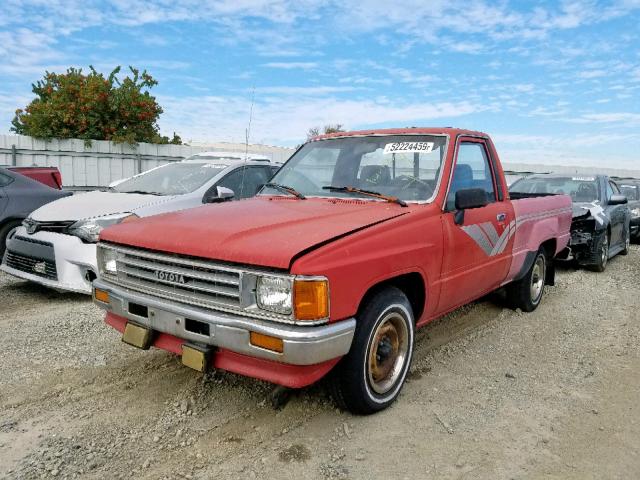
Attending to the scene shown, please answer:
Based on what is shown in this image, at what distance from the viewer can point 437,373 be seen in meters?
4.04

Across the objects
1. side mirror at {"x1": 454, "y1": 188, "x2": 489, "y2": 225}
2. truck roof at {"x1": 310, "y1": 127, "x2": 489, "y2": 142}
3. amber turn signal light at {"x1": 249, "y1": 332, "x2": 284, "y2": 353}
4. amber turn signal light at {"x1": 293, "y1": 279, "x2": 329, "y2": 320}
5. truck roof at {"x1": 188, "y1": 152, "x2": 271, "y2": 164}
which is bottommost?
amber turn signal light at {"x1": 249, "y1": 332, "x2": 284, "y2": 353}

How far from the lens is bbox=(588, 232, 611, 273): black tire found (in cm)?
811

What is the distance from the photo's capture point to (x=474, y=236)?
4172mm

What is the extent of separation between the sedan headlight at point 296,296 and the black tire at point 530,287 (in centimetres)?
358

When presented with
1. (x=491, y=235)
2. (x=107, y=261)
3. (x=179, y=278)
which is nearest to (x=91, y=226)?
(x=107, y=261)

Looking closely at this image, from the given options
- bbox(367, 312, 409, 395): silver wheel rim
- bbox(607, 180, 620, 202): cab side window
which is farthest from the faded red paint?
bbox(607, 180, 620, 202): cab side window

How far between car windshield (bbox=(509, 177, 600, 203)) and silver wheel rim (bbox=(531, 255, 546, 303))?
301 centimetres

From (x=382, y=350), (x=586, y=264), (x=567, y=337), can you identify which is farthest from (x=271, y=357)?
(x=586, y=264)

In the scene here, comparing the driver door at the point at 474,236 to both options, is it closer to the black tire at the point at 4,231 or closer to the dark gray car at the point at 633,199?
the black tire at the point at 4,231

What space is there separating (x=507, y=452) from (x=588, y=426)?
Answer: 71 centimetres

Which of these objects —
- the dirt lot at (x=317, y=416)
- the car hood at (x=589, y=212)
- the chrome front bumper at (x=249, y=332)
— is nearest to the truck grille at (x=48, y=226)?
the dirt lot at (x=317, y=416)

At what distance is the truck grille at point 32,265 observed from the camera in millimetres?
5621

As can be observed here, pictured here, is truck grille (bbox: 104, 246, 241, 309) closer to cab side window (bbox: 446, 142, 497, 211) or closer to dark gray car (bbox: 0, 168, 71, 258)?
cab side window (bbox: 446, 142, 497, 211)

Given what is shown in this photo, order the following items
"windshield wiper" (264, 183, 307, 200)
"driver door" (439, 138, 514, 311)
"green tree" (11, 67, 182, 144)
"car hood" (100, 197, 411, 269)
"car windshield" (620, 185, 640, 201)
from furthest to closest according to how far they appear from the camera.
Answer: "green tree" (11, 67, 182, 144) → "car windshield" (620, 185, 640, 201) → "windshield wiper" (264, 183, 307, 200) → "driver door" (439, 138, 514, 311) → "car hood" (100, 197, 411, 269)
